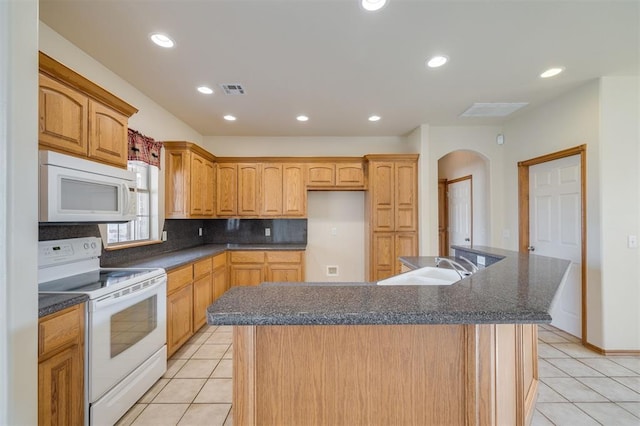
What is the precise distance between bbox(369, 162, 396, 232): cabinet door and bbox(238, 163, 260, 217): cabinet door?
1.77 m

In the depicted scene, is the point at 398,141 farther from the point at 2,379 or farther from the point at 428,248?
the point at 2,379

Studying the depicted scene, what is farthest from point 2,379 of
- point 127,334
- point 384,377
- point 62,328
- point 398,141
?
point 398,141

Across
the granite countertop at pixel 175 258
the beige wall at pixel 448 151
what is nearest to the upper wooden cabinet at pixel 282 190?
the granite countertop at pixel 175 258

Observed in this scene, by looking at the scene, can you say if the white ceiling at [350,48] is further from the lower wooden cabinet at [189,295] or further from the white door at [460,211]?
the lower wooden cabinet at [189,295]

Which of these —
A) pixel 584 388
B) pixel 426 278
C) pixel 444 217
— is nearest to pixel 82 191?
pixel 426 278

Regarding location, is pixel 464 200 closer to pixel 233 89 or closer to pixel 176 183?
pixel 233 89

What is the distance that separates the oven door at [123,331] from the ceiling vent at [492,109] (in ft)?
12.8

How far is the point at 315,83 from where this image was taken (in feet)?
8.79

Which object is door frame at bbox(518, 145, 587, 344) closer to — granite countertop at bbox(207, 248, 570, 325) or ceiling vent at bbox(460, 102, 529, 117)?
ceiling vent at bbox(460, 102, 529, 117)

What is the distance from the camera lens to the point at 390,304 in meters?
0.98

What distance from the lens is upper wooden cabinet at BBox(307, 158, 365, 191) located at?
4.16 m

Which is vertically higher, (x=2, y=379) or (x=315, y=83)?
(x=315, y=83)

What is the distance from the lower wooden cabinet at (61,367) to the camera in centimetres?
130

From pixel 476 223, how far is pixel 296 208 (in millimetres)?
2964
